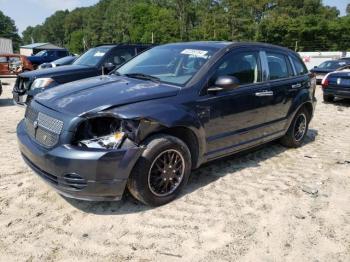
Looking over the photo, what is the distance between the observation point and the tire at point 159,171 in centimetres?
356

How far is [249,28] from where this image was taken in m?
64.9

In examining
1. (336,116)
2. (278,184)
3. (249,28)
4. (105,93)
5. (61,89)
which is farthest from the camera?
(249,28)

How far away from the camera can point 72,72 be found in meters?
8.16

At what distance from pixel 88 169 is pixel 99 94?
2.87 feet

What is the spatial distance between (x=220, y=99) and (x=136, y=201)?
60.5 inches

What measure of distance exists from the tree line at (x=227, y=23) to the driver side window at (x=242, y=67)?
43.1m

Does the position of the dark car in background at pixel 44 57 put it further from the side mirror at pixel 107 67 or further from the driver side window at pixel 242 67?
the driver side window at pixel 242 67

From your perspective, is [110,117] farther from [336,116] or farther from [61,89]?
[336,116]

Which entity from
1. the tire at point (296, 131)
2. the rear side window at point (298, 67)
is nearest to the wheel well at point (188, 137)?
the tire at point (296, 131)

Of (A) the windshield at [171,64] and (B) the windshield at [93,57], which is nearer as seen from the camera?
(A) the windshield at [171,64]

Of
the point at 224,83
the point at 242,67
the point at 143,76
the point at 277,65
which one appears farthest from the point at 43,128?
the point at 277,65

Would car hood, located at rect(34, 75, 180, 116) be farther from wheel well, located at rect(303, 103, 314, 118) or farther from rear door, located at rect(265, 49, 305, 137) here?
wheel well, located at rect(303, 103, 314, 118)

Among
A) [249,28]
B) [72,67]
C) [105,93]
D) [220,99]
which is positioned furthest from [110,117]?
[249,28]

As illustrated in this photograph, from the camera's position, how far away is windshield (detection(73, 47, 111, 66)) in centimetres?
905
